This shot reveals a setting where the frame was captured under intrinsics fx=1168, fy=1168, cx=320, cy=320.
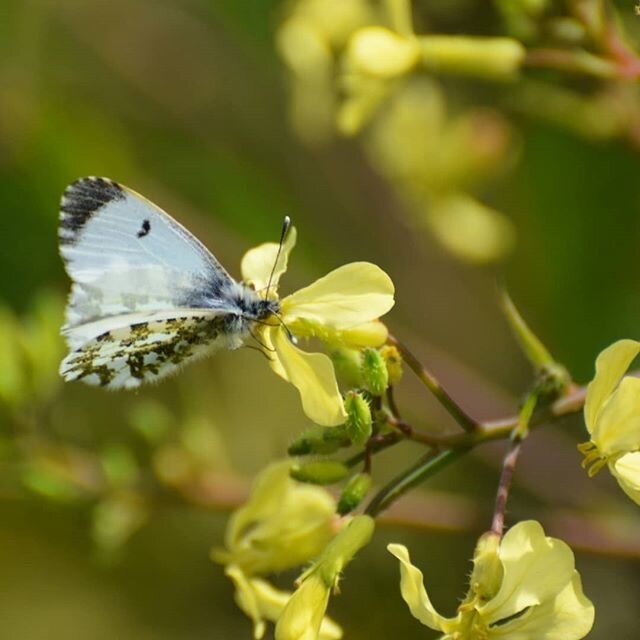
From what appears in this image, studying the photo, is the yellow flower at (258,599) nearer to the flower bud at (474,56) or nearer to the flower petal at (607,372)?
the flower petal at (607,372)

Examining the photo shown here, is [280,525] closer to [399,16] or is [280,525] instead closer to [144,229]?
[144,229]

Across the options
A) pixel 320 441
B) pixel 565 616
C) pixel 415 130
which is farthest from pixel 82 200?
pixel 415 130

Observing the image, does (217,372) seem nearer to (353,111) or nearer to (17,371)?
(17,371)

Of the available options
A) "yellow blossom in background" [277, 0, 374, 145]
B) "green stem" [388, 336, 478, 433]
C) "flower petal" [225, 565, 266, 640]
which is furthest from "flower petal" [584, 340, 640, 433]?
"yellow blossom in background" [277, 0, 374, 145]

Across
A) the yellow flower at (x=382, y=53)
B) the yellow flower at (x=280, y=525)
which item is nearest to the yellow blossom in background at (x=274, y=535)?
the yellow flower at (x=280, y=525)

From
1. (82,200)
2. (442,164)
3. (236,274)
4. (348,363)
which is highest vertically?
(82,200)

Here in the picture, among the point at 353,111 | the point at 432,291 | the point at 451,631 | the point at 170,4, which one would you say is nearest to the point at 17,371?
the point at 353,111
